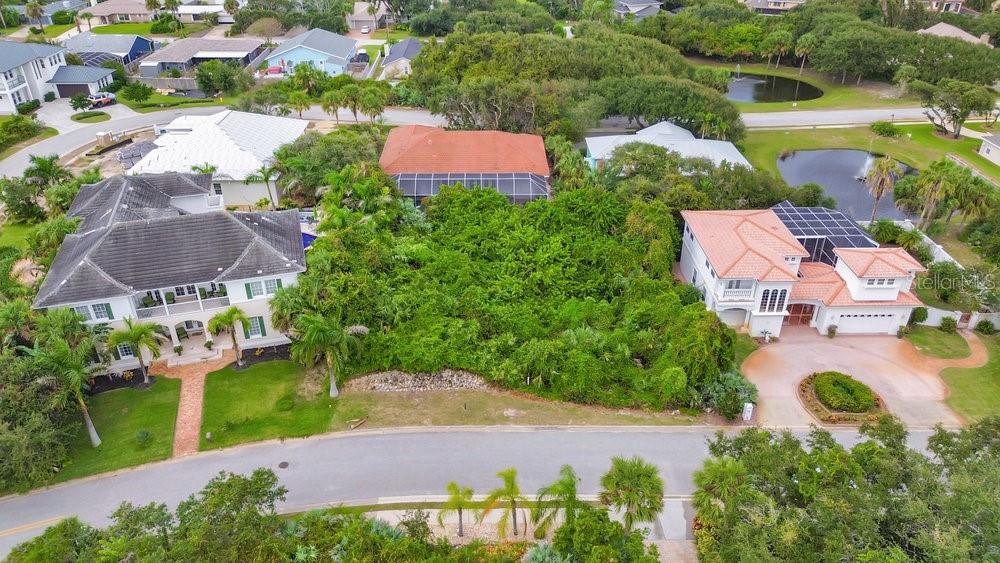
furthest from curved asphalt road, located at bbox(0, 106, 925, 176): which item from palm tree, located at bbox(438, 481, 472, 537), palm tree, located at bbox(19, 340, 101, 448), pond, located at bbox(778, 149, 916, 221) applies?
palm tree, located at bbox(438, 481, 472, 537)

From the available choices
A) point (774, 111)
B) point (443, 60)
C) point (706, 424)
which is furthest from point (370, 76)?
point (706, 424)

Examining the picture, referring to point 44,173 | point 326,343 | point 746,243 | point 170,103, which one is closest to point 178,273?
point 326,343

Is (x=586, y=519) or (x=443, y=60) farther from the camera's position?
(x=443, y=60)

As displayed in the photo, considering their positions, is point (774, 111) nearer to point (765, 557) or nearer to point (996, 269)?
point (996, 269)

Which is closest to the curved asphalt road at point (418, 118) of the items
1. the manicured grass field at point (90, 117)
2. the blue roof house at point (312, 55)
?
the manicured grass field at point (90, 117)

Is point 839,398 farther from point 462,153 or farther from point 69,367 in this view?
point 69,367
